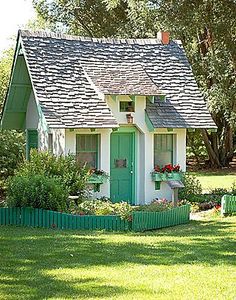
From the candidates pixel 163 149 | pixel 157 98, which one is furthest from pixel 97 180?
pixel 157 98

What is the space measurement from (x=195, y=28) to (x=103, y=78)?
1364cm

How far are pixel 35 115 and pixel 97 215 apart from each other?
7.51 m

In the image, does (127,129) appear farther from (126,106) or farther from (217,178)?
(217,178)

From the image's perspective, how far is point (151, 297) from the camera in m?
8.51

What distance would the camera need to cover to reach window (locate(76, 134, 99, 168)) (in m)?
20.4

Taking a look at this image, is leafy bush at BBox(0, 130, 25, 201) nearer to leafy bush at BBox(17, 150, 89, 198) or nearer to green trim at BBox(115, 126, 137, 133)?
green trim at BBox(115, 126, 137, 133)

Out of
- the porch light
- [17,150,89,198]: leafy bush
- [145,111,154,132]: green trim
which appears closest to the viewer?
[17,150,89,198]: leafy bush

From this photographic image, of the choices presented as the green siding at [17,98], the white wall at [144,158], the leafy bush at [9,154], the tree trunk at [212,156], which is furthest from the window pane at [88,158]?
the tree trunk at [212,156]

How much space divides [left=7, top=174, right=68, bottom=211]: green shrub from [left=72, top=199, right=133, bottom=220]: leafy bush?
1.85 ft

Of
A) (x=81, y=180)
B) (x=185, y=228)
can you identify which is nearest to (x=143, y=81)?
(x=81, y=180)

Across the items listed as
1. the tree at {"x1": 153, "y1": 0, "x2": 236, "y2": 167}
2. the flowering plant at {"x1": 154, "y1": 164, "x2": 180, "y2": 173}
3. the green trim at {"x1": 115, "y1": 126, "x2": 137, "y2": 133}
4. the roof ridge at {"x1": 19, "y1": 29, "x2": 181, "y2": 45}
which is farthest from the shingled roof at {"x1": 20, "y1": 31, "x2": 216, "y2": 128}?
the tree at {"x1": 153, "y1": 0, "x2": 236, "y2": 167}

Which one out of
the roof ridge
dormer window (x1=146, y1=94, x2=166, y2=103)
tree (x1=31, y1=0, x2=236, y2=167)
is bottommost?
dormer window (x1=146, y1=94, x2=166, y2=103)

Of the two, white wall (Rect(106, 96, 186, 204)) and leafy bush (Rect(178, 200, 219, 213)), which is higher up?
white wall (Rect(106, 96, 186, 204))

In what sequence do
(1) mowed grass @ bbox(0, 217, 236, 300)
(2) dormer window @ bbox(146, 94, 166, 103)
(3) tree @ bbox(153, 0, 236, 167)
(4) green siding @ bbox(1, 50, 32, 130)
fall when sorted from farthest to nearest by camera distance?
1. (3) tree @ bbox(153, 0, 236, 167)
2. (4) green siding @ bbox(1, 50, 32, 130)
3. (2) dormer window @ bbox(146, 94, 166, 103)
4. (1) mowed grass @ bbox(0, 217, 236, 300)
